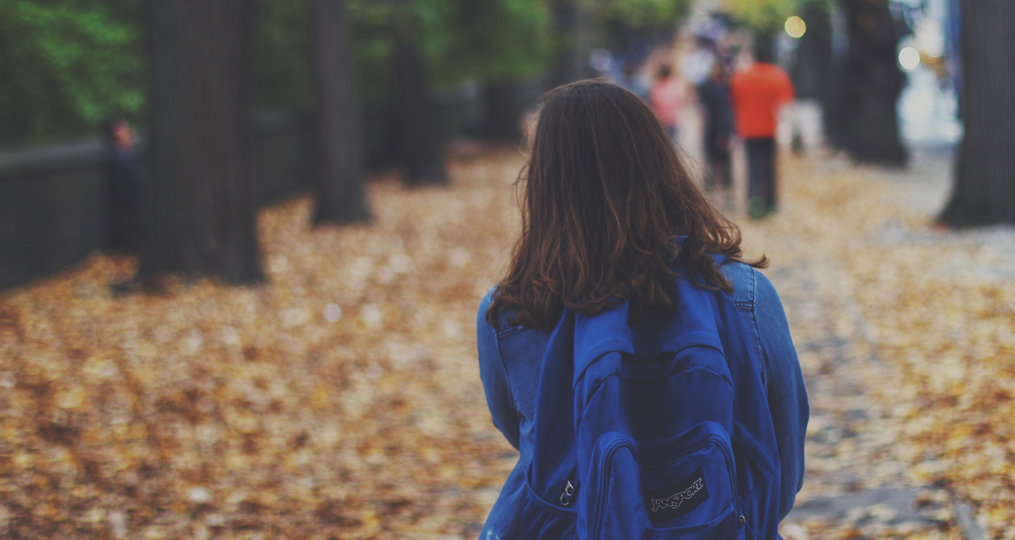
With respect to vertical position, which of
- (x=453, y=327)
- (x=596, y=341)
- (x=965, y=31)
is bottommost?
(x=453, y=327)

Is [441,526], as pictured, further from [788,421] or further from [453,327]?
[453,327]

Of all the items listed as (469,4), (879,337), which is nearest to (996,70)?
(879,337)

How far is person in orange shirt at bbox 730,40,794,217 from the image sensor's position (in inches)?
509

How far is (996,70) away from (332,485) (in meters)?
7.85

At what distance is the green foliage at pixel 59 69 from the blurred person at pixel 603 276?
40.2 feet

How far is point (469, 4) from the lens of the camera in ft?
63.9

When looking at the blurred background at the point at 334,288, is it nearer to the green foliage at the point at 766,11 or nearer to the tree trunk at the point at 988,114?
the tree trunk at the point at 988,114

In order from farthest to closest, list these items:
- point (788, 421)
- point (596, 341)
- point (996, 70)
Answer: point (996, 70)
point (788, 421)
point (596, 341)

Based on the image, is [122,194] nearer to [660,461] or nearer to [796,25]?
[660,461]

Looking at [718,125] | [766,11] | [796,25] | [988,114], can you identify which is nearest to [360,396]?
[988,114]

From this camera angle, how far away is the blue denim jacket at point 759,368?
1.92 m

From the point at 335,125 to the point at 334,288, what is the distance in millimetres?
4613

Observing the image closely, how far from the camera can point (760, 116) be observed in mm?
12898

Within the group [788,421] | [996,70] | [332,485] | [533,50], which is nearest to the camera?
[788,421]
